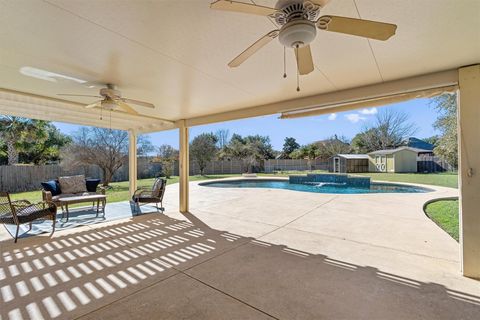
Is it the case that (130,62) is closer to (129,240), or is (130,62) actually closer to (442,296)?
(129,240)

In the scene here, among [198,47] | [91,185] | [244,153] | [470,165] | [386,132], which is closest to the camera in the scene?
[198,47]

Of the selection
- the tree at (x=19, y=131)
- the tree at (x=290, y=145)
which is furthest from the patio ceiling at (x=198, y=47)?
the tree at (x=290, y=145)

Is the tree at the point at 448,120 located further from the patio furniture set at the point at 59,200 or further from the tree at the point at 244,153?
the tree at the point at 244,153

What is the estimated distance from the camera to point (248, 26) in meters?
1.94

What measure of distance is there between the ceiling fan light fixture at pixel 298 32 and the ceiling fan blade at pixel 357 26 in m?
0.11

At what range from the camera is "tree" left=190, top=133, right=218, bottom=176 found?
19.1m

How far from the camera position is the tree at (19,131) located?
10484mm

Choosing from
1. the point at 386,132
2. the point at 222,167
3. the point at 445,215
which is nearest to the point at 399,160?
the point at 386,132

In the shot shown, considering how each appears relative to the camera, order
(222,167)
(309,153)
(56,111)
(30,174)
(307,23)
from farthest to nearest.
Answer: (309,153) → (222,167) → (30,174) → (56,111) → (307,23)

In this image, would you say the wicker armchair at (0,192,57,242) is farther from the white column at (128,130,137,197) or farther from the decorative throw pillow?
the white column at (128,130,137,197)

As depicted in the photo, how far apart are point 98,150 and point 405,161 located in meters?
23.0

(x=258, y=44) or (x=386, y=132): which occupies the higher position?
(x=386, y=132)

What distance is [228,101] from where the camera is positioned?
4309 mm

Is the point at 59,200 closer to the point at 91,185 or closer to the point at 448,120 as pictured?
the point at 91,185
